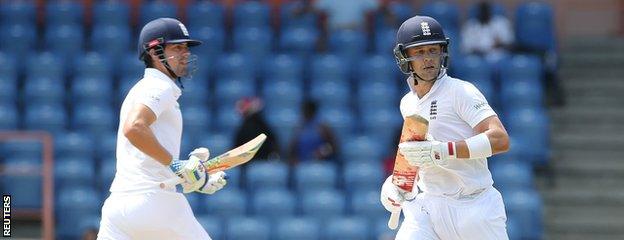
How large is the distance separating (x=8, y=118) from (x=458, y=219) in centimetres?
802

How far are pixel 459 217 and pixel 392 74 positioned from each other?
7684 millimetres

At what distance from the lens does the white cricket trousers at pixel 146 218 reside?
280 inches

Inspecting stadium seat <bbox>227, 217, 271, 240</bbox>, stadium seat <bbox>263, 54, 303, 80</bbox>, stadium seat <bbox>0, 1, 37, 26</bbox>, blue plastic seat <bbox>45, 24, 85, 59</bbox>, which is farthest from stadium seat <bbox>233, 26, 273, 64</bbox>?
stadium seat <bbox>227, 217, 271, 240</bbox>

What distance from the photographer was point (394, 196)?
23.6ft

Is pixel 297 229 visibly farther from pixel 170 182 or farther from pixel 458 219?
pixel 458 219

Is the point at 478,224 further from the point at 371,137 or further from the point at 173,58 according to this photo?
the point at 371,137

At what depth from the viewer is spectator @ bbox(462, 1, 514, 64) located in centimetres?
1497

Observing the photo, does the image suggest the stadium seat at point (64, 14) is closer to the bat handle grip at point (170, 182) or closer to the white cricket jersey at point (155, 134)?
the white cricket jersey at point (155, 134)

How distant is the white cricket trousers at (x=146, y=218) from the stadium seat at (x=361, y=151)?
6.21m

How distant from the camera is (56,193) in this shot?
13125mm

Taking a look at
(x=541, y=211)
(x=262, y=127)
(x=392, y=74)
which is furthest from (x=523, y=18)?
(x=262, y=127)

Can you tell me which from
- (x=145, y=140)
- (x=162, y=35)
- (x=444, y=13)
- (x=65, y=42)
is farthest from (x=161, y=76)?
(x=444, y=13)

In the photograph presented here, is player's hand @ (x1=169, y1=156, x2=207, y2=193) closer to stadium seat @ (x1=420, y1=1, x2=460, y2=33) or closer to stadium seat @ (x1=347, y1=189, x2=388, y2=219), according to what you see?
stadium seat @ (x1=347, y1=189, x2=388, y2=219)

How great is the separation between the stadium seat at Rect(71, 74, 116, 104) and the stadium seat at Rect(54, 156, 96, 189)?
108 cm
